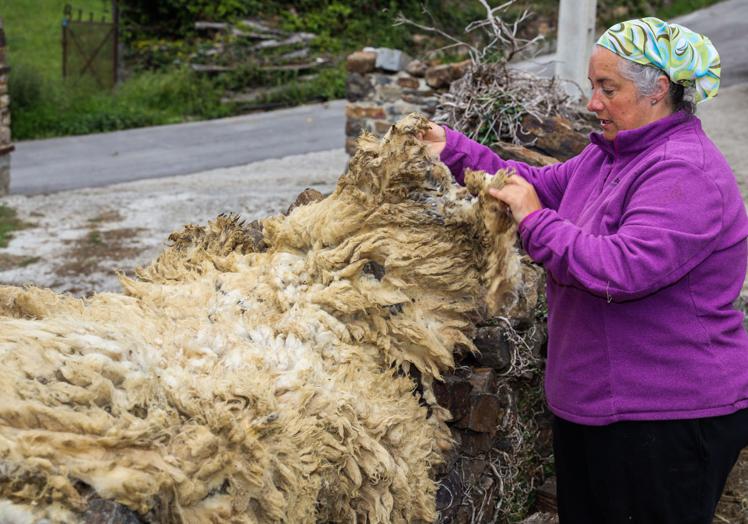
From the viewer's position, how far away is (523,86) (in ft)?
16.3

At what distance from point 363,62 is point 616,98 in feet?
23.2

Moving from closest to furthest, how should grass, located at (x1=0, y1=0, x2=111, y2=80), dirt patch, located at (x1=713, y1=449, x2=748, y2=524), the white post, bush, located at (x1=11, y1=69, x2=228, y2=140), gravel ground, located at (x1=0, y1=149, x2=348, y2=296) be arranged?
dirt patch, located at (x1=713, y1=449, x2=748, y2=524)
the white post
gravel ground, located at (x1=0, y1=149, x2=348, y2=296)
bush, located at (x1=11, y1=69, x2=228, y2=140)
grass, located at (x1=0, y1=0, x2=111, y2=80)

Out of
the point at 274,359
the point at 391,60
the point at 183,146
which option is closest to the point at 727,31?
the point at 183,146

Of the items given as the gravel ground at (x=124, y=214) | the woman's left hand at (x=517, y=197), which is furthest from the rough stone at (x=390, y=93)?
the woman's left hand at (x=517, y=197)

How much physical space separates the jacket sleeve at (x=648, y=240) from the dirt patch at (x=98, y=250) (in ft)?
19.4

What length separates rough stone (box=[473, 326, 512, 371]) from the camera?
3.05 meters

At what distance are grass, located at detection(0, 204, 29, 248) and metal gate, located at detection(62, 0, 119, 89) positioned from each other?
9088 mm

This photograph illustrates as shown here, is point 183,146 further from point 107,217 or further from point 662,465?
point 662,465

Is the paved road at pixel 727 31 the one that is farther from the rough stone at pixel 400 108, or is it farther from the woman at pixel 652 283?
the woman at pixel 652 283

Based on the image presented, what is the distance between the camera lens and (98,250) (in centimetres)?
809

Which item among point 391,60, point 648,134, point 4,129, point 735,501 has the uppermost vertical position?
point 648,134

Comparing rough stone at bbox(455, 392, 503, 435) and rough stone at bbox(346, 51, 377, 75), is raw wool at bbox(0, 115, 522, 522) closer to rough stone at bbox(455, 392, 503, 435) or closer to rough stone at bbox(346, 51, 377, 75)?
rough stone at bbox(455, 392, 503, 435)

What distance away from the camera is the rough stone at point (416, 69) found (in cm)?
895

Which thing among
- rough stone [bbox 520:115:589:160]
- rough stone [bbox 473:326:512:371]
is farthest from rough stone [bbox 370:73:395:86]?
rough stone [bbox 473:326:512:371]
